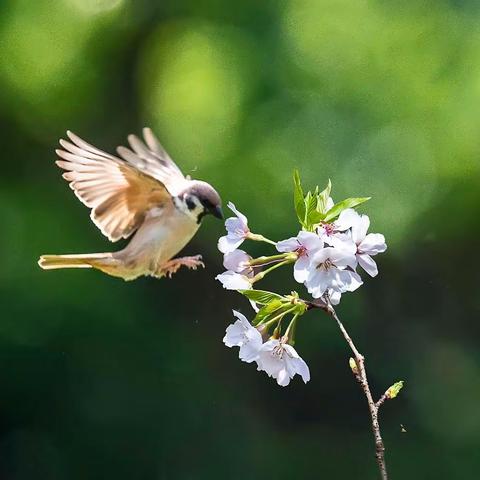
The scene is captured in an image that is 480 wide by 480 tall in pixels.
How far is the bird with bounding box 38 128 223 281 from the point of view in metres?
1.40

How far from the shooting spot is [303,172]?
3.56m

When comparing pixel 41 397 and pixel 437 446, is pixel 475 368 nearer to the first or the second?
pixel 437 446

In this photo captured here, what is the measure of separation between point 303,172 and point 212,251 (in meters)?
0.46

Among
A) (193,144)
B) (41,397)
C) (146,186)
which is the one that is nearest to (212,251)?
(193,144)

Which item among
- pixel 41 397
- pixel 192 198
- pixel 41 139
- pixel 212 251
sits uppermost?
pixel 41 139

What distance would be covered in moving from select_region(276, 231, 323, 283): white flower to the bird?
0.41 metres

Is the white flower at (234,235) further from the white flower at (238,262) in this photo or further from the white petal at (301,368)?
the white petal at (301,368)

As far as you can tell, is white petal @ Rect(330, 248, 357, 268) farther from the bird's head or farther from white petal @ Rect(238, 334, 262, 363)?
the bird's head

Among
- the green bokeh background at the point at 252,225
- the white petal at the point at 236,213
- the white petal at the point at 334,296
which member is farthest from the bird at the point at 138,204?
the green bokeh background at the point at 252,225

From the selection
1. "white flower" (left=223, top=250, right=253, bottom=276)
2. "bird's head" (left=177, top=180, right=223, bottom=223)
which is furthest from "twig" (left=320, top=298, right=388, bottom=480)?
"bird's head" (left=177, top=180, right=223, bottom=223)

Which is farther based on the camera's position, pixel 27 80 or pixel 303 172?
pixel 27 80

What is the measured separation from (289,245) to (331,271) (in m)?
0.05

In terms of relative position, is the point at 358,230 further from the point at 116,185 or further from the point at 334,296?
the point at 116,185

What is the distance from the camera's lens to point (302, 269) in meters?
0.97
